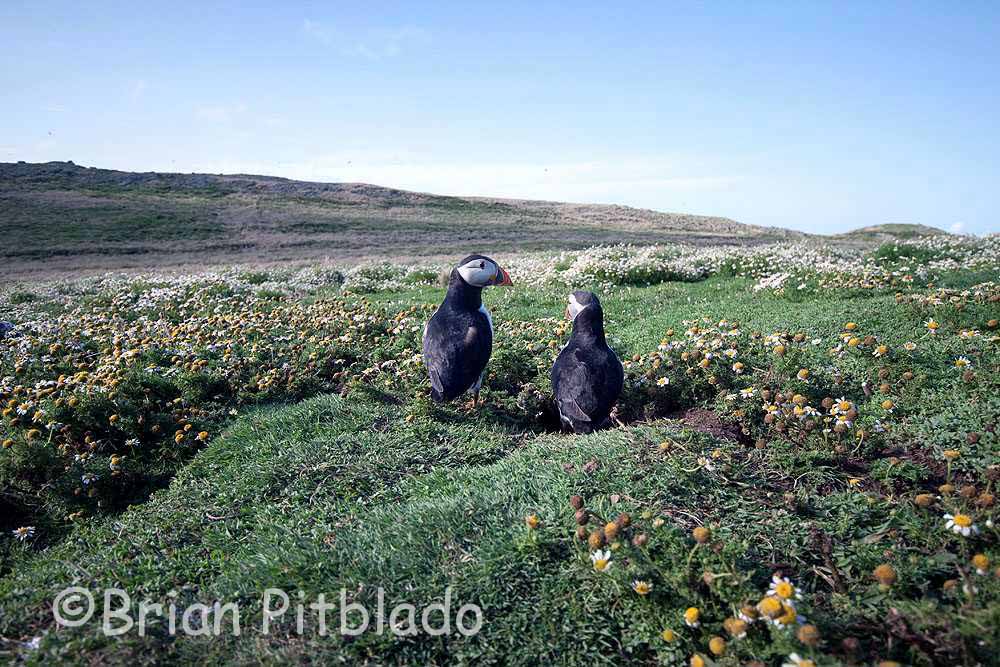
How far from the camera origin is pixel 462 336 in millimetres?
5414

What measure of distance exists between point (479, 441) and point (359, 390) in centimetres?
159

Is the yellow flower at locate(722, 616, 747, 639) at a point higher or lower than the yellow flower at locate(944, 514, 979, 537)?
lower

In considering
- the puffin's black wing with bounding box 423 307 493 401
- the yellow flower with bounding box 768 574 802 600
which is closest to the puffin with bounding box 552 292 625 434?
the puffin's black wing with bounding box 423 307 493 401

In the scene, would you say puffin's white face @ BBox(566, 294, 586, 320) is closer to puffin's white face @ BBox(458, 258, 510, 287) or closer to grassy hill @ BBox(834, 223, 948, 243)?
puffin's white face @ BBox(458, 258, 510, 287)

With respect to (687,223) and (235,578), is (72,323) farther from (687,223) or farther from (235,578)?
(687,223)

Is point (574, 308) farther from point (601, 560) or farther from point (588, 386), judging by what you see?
point (601, 560)

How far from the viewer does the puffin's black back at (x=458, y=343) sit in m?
5.37

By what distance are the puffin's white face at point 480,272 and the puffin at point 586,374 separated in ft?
2.60

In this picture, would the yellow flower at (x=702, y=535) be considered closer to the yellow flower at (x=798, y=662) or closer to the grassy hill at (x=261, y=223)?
the yellow flower at (x=798, y=662)

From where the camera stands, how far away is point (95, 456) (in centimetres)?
535

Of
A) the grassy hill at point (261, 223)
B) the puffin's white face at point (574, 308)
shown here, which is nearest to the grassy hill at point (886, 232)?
the grassy hill at point (261, 223)

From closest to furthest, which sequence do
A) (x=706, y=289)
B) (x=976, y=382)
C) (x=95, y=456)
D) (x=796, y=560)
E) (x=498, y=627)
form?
(x=498, y=627) → (x=796, y=560) → (x=976, y=382) → (x=95, y=456) → (x=706, y=289)

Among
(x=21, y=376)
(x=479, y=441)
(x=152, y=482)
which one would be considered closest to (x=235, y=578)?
(x=479, y=441)

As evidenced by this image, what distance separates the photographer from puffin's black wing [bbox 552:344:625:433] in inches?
191
